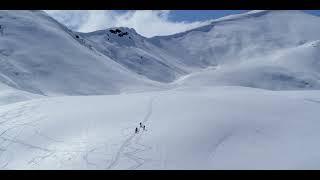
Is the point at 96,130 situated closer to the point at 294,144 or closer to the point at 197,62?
the point at 294,144

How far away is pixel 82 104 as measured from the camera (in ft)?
26.2

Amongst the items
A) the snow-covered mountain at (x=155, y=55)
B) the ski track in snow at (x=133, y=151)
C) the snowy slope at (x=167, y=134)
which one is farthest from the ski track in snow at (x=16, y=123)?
the snow-covered mountain at (x=155, y=55)

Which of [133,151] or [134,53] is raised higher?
[134,53]

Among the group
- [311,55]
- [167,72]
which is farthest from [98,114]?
[311,55]

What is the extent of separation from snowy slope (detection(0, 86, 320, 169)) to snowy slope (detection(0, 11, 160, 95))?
4520cm

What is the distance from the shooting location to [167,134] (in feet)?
17.6

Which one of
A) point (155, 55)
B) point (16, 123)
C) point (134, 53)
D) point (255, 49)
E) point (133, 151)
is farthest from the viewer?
point (255, 49)

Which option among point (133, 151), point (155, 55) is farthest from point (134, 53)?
point (133, 151)

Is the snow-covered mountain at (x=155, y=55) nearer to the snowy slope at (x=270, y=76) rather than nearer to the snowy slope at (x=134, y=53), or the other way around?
the snowy slope at (x=270, y=76)

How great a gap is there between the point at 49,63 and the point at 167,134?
2402 inches

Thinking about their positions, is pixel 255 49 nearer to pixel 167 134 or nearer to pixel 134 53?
pixel 134 53
